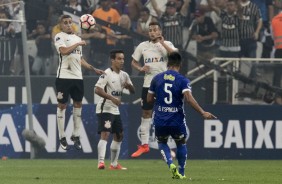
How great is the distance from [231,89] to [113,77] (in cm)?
576

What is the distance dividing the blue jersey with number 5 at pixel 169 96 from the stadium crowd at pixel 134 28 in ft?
28.3

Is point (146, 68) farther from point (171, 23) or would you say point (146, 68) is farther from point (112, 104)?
point (171, 23)

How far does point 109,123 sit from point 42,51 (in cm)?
538

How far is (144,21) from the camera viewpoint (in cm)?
2808

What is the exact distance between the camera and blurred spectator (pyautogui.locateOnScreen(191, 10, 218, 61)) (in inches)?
1083

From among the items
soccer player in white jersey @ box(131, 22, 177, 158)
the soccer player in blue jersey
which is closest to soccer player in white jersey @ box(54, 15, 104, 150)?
soccer player in white jersey @ box(131, 22, 177, 158)

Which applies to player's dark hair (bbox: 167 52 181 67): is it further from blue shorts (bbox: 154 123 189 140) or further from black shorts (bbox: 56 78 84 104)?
black shorts (bbox: 56 78 84 104)

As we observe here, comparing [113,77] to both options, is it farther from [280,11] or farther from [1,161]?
[280,11]

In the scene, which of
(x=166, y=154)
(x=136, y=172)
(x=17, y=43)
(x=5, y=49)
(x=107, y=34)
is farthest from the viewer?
(x=107, y=34)

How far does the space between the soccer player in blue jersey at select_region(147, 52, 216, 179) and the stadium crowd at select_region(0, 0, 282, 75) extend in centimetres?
860

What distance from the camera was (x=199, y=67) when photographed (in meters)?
27.2

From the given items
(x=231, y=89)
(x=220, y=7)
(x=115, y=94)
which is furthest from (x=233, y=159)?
(x=115, y=94)

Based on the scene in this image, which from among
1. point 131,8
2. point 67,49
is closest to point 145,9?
point 131,8

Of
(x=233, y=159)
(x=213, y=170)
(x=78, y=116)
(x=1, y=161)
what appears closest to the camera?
(x=213, y=170)
